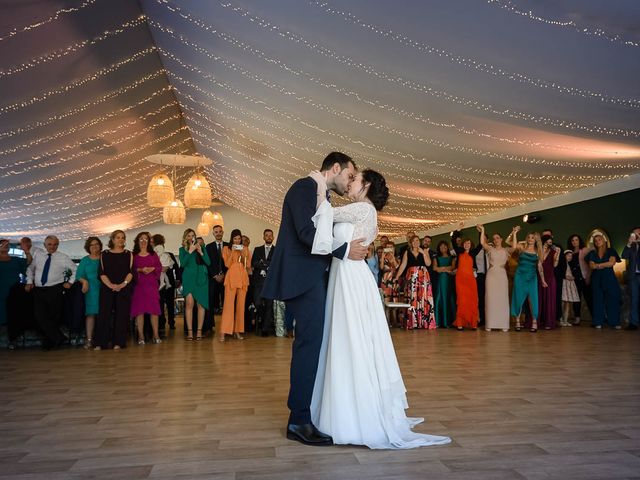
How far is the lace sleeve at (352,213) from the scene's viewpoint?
246 centimetres

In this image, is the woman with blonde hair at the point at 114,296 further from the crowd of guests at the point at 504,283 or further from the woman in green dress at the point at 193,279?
the crowd of guests at the point at 504,283

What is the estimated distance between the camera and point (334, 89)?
16.8 ft

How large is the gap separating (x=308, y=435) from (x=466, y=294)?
19.7 feet

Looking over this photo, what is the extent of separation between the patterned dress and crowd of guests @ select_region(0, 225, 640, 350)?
0.05ft

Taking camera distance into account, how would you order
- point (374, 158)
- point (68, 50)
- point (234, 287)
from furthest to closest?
1. point (374, 158)
2. point (234, 287)
3. point (68, 50)

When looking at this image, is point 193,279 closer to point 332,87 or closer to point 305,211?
point 332,87

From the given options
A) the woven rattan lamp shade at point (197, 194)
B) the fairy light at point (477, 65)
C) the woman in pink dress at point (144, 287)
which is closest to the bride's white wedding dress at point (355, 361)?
the fairy light at point (477, 65)

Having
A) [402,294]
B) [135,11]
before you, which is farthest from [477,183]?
[135,11]


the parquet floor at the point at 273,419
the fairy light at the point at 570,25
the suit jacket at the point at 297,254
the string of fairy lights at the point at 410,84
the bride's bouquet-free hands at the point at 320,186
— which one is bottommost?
the parquet floor at the point at 273,419

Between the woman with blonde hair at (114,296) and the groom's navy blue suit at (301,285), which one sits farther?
the woman with blonde hair at (114,296)

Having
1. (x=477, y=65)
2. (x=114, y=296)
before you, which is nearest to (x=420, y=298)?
(x=114, y=296)

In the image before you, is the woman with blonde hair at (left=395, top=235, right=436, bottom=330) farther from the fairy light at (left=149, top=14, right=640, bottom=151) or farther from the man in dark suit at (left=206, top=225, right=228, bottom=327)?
the man in dark suit at (left=206, top=225, right=228, bottom=327)

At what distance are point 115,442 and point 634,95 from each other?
4.71 m

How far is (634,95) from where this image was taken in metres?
4.47
